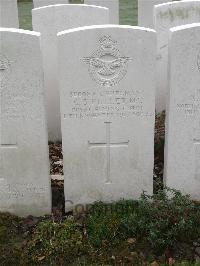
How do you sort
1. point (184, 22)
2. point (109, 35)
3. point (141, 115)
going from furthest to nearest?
point (184, 22) < point (141, 115) < point (109, 35)

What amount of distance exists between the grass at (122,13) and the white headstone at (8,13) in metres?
5.42

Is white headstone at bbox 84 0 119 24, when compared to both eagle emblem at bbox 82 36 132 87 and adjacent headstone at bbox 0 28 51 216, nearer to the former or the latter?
eagle emblem at bbox 82 36 132 87

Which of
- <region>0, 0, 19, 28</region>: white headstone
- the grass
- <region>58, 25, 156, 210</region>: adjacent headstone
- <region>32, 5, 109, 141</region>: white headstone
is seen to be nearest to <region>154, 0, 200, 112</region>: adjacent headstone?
<region>32, 5, 109, 141</region>: white headstone

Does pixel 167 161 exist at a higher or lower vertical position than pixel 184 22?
lower

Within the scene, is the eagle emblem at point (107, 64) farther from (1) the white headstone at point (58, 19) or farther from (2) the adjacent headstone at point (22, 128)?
(1) the white headstone at point (58, 19)

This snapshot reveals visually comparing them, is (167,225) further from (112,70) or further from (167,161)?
(112,70)

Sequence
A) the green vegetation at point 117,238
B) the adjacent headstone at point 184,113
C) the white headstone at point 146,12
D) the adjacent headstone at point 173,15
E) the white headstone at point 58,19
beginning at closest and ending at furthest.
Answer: the green vegetation at point 117,238
the adjacent headstone at point 184,113
the white headstone at point 58,19
the adjacent headstone at point 173,15
the white headstone at point 146,12

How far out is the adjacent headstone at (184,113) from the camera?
440cm

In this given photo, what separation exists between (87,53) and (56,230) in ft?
5.82

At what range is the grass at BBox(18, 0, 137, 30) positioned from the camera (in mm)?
13613

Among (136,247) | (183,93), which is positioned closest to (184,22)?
(183,93)

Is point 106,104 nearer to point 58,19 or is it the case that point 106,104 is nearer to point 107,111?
Result: point 107,111

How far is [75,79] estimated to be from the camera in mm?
4508

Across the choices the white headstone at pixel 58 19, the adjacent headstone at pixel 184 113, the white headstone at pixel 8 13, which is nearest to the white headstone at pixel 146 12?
the white headstone at pixel 58 19
